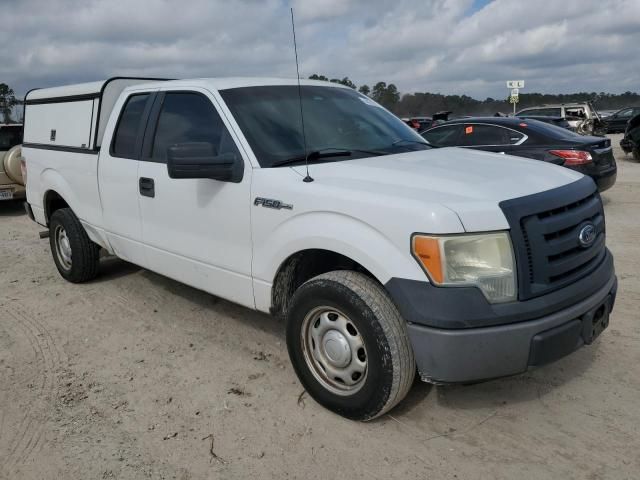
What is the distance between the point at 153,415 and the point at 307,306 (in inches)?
44.4

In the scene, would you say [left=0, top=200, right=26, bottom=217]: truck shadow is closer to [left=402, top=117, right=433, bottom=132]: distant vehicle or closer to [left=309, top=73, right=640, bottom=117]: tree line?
[left=402, top=117, right=433, bottom=132]: distant vehicle

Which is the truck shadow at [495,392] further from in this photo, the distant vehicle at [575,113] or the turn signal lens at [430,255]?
the distant vehicle at [575,113]

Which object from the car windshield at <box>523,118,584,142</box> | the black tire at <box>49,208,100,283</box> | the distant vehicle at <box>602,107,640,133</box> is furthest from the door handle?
the distant vehicle at <box>602,107,640,133</box>

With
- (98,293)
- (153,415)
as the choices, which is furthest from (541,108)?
(153,415)

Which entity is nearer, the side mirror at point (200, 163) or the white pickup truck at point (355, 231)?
the white pickup truck at point (355, 231)

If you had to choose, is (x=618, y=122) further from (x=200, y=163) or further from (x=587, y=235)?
(x=200, y=163)

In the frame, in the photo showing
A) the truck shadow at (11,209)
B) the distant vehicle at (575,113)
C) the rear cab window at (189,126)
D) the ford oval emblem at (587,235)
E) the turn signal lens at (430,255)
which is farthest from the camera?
the distant vehicle at (575,113)

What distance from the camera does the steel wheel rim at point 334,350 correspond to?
10.0 feet

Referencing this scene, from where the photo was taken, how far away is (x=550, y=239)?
2.80m

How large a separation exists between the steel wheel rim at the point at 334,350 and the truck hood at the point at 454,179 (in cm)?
74

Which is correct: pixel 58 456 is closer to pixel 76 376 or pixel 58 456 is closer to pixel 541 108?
pixel 76 376

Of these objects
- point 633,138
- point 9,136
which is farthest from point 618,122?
point 9,136

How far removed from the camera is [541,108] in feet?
69.1

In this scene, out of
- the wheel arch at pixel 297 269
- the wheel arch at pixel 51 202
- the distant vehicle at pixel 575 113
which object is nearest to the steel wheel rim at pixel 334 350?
the wheel arch at pixel 297 269
